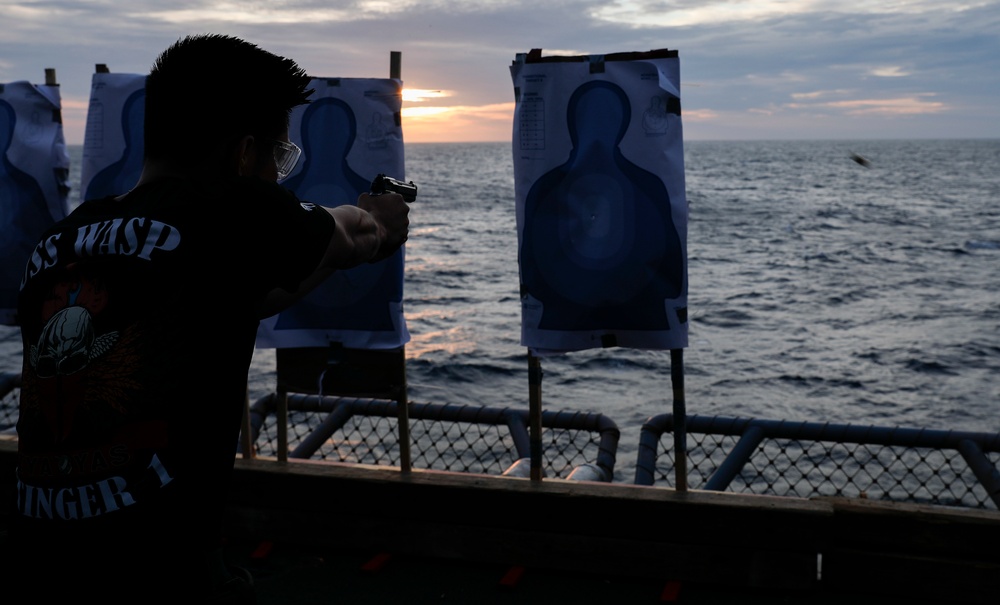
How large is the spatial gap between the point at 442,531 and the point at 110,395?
2973 mm

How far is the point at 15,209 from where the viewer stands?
6191mm

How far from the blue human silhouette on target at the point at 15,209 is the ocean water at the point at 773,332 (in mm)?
7970

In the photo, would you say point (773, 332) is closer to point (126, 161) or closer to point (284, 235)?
point (126, 161)

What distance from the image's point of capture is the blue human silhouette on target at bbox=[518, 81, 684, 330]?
457 cm

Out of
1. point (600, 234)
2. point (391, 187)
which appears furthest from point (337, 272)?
point (391, 187)

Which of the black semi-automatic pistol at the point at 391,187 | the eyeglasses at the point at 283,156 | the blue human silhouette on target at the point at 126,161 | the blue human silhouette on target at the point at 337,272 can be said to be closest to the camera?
the eyeglasses at the point at 283,156

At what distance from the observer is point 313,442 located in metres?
6.22

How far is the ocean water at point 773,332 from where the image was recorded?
17125 mm

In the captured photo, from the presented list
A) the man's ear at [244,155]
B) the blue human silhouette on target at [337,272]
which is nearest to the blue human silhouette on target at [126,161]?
the blue human silhouette on target at [337,272]

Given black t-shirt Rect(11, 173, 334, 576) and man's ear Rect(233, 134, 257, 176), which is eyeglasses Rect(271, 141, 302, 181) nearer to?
man's ear Rect(233, 134, 257, 176)

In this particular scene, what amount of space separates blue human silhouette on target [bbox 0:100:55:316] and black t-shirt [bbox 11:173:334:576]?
480cm

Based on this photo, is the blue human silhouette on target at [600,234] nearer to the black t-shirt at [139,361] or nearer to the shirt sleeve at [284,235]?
the shirt sleeve at [284,235]

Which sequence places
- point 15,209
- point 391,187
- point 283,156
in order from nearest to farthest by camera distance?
point 283,156, point 391,187, point 15,209

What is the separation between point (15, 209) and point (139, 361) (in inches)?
200
